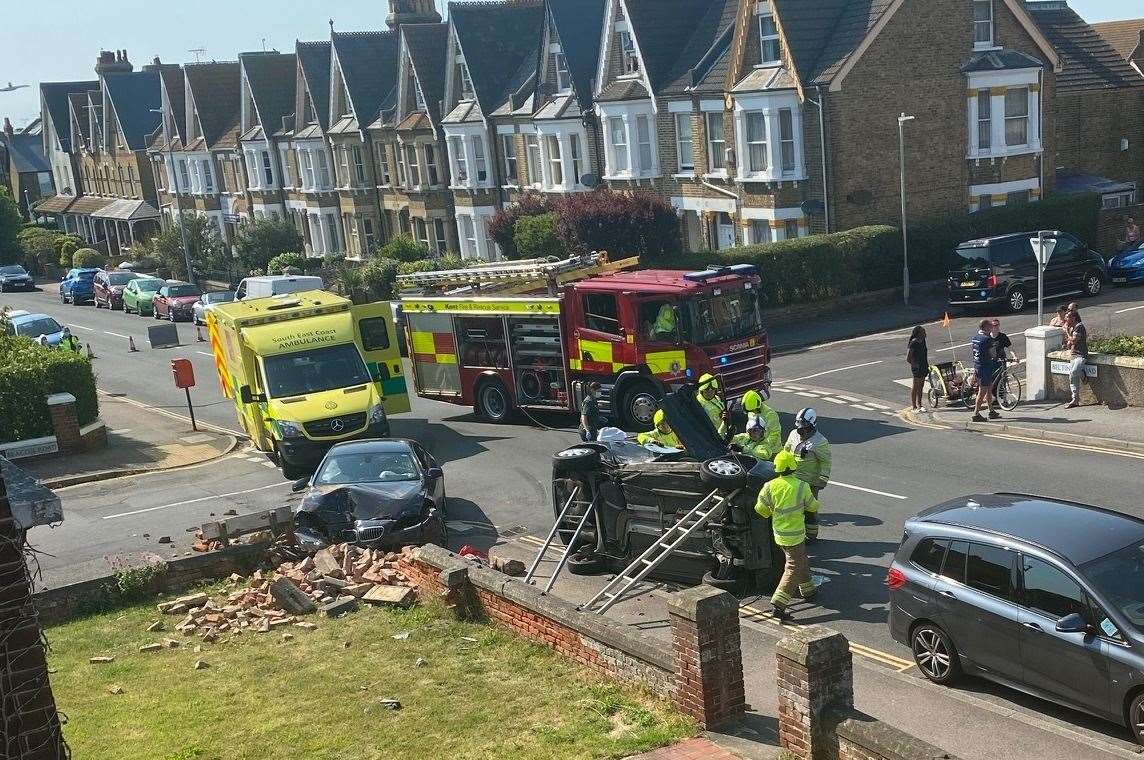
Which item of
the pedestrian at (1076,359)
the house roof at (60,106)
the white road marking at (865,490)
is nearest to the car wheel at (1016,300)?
the pedestrian at (1076,359)

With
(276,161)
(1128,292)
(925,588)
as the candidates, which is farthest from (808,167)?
(276,161)

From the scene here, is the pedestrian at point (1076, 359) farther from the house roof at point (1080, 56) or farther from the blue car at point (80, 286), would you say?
the blue car at point (80, 286)

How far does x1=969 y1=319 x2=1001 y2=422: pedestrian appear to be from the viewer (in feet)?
68.5

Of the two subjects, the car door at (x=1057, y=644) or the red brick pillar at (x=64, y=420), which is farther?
the red brick pillar at (x=64, y=420)

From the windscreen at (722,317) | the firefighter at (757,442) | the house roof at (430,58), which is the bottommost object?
the firefighter at (757,442)

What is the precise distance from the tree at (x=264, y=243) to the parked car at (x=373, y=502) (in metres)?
38.7

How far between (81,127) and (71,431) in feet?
237

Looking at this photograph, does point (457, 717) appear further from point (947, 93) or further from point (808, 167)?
point (947, 93)

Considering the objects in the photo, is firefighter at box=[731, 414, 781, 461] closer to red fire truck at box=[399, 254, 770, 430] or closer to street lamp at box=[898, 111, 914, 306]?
red fire truck at box=[399, 254, 770, 430]

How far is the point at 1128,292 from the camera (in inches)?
1275

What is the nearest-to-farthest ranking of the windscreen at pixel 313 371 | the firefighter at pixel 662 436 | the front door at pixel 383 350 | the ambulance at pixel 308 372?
the firefighter at pixel 662 436 < the ambulance at pixel 308 372 < the windscreen at pixel 313 371 < the front door at pixel 383 350

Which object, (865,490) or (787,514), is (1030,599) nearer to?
(787,514)

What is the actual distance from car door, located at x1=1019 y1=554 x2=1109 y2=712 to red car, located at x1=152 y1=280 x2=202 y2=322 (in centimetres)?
4313

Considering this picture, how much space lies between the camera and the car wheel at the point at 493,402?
24719 millimetres
